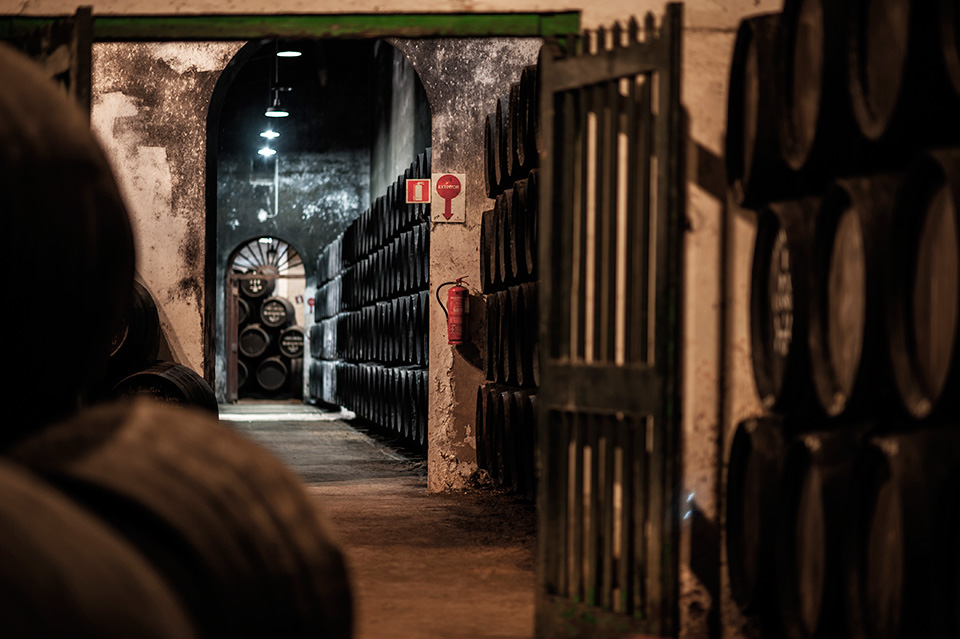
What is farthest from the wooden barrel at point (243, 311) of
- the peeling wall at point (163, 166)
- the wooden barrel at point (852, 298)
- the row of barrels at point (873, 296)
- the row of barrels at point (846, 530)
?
the wooden barrel at point (852, 298)

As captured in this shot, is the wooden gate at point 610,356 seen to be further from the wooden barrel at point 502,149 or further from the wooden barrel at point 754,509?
the wooden barrel at point 502,149

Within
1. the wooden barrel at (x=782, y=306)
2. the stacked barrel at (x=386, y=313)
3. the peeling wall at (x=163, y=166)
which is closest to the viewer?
the wooden barrel at (x=782, y=306)

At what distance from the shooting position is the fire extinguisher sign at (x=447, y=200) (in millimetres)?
8070

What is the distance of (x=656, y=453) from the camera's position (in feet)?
11.2

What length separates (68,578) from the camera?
170 cm

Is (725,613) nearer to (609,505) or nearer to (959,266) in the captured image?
(609,505)

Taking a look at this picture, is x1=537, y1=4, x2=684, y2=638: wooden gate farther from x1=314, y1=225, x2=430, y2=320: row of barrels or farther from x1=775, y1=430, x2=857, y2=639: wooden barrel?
x1=314, y1=225, x2=430, y2=320: row of barrels

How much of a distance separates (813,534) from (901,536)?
22.0 inches

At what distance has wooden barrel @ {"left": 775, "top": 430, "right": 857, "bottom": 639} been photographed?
2.84 metres

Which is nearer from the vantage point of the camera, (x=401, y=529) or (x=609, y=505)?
(x=609, y=505)

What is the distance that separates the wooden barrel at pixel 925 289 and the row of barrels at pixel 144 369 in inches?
199

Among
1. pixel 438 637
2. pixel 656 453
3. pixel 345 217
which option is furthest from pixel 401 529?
pixel 345 217

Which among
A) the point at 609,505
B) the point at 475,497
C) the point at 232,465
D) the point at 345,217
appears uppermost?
the point at 345,217

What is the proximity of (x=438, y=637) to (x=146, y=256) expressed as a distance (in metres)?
5.15
